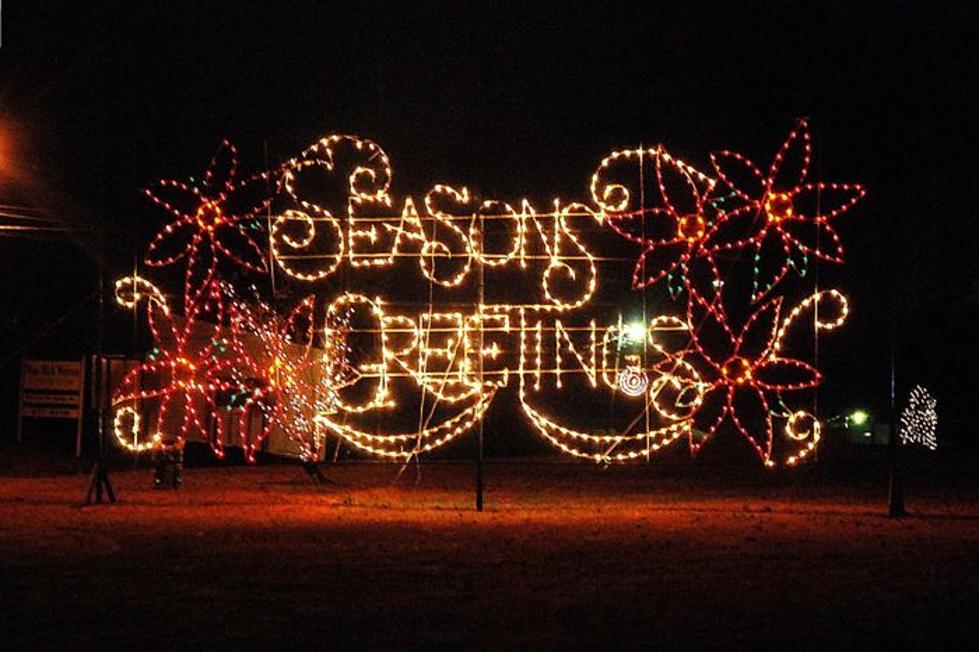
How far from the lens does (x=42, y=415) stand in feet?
61.3

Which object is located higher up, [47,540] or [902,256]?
[902,256]

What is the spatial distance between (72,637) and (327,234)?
8453 mm

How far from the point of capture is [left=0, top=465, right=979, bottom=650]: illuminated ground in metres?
6.46

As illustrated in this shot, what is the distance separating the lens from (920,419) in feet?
86.0

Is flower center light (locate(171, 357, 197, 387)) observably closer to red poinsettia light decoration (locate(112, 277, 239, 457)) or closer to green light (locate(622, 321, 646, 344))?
red poinsettia light decoration (locate(112, 277, 239, 457))

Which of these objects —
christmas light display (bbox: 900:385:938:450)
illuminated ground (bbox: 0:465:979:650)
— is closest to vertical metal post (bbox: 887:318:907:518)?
illuminated ground (bbox: 0:465:979:650)

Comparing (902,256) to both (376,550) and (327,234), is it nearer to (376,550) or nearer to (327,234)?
(327,234)

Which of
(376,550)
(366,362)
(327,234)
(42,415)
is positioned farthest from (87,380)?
(376,550)

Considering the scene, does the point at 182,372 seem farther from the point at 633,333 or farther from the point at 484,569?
the point at 484,569

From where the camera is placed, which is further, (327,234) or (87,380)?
(87,380)

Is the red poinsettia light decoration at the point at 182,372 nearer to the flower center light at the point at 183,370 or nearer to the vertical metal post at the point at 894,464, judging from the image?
the flower center light at the point at 183,370

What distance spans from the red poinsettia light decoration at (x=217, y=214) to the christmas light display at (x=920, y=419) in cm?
1506

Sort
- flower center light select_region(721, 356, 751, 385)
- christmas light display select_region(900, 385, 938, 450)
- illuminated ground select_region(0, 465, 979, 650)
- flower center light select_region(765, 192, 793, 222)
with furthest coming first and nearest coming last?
christmas light display select_region(900, 385, 938, 450), flower center light select_region(721, 356, 751, 385), flower center light select_region(765, 192, 793, 222), illuminated ground select_region(0, 465, 979, 650)

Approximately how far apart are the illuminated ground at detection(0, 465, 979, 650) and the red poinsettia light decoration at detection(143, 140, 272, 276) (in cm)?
286
